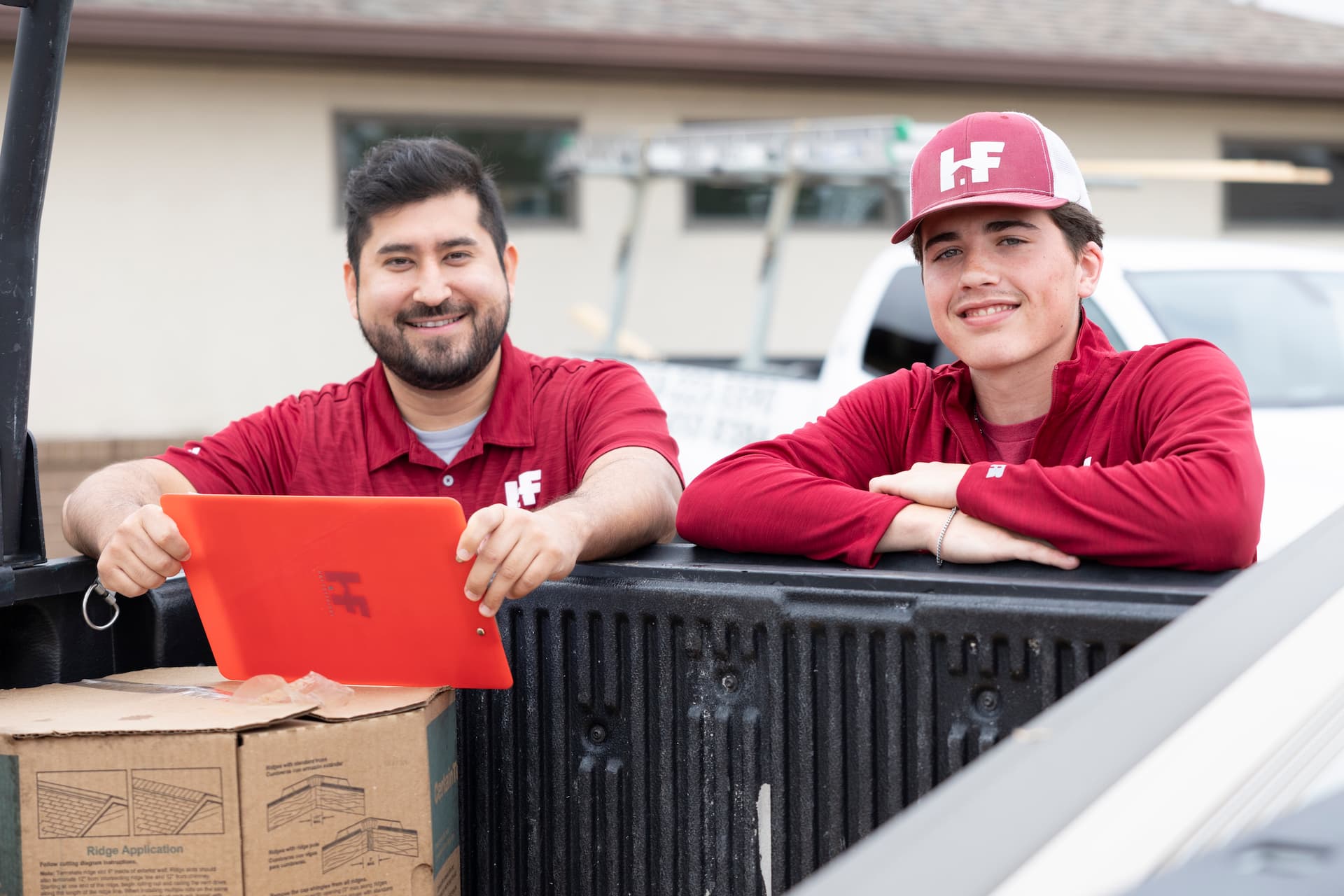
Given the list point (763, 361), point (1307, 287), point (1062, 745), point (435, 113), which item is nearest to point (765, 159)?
point (763, 361)

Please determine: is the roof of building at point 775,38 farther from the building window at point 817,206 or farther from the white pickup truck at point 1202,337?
the white pickup truck at point 1202,337

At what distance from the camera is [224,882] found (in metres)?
1.81

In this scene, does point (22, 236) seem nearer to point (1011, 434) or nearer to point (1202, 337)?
point (1011, 434)

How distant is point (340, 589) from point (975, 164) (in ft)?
4.26

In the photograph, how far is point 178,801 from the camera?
182cm

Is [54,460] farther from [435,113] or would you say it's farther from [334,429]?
[334,429]

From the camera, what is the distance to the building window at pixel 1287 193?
39.3 feet

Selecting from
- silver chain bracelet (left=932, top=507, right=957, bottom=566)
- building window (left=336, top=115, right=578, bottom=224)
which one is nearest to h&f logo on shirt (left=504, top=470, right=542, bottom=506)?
silver chain bracelet (left=932, top=507, right=957, bottom=566)

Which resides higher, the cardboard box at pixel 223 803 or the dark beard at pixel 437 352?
the dark beard at pixel 437 352

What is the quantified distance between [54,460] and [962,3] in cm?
843

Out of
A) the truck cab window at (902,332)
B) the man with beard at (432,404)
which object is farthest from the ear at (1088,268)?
the truck cab window at (902,332)

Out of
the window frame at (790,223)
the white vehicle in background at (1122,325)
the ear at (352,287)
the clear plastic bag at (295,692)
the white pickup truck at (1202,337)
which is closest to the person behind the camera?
the clear plastic bag at (295,692)

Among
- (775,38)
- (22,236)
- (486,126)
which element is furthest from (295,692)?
(775,38)

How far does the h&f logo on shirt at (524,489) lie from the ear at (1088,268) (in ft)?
3.72
